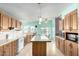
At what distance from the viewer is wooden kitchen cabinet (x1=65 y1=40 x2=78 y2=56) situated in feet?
10.2

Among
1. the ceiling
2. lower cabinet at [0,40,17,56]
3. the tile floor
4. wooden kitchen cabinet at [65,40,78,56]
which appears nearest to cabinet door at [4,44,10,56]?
lower cabinet at [0,40,17,56]

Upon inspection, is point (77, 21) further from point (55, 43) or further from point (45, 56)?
point (45, 56)

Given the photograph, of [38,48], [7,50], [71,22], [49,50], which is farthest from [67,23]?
[7,50]

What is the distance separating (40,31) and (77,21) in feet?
3.05

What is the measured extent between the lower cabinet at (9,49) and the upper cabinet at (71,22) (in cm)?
147

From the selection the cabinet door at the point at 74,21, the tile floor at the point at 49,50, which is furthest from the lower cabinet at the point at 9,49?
the cabinet door at the point at 74,21

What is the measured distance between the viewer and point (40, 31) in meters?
3.13

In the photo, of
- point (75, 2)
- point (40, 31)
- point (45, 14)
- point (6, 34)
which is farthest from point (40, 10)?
point (6, 34)

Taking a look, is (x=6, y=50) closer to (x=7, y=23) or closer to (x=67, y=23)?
(x=7, y=23)

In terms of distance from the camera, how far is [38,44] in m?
3.41

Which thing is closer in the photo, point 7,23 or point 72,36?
point 7,23

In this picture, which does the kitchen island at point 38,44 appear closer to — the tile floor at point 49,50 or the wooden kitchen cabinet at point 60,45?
the tile floor at point 49,50

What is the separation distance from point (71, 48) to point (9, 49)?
1.60 metres

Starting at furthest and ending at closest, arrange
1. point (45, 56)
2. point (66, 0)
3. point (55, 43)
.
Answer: point (55, 43)
point (45, 56)
point (66, 0)
